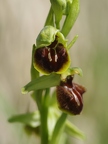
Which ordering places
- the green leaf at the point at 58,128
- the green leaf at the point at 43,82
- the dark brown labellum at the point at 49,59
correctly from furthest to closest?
the green leaf at the point at 58,128
the green leaf at the point at 43,82
the dark brown labellum at the point at 49,59

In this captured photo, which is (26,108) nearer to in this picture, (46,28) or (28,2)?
(28,2)

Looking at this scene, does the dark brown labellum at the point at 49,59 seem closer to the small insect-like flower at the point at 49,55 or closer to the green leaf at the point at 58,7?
the small insect-like flower at the point at 49,55

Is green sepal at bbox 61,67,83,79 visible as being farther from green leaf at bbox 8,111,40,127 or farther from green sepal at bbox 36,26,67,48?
green leaf at bbox 8,111,40,127

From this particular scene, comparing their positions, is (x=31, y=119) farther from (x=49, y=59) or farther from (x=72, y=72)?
(x=49, y=59)

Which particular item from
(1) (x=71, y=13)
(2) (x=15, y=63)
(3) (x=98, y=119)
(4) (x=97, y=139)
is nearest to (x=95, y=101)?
(3) (x=98, y=119)

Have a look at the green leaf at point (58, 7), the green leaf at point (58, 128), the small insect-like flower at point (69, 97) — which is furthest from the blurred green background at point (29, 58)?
the green leaf at point (58, 7)

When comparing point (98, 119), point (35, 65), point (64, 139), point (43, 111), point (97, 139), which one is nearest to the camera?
point (35, 65)
